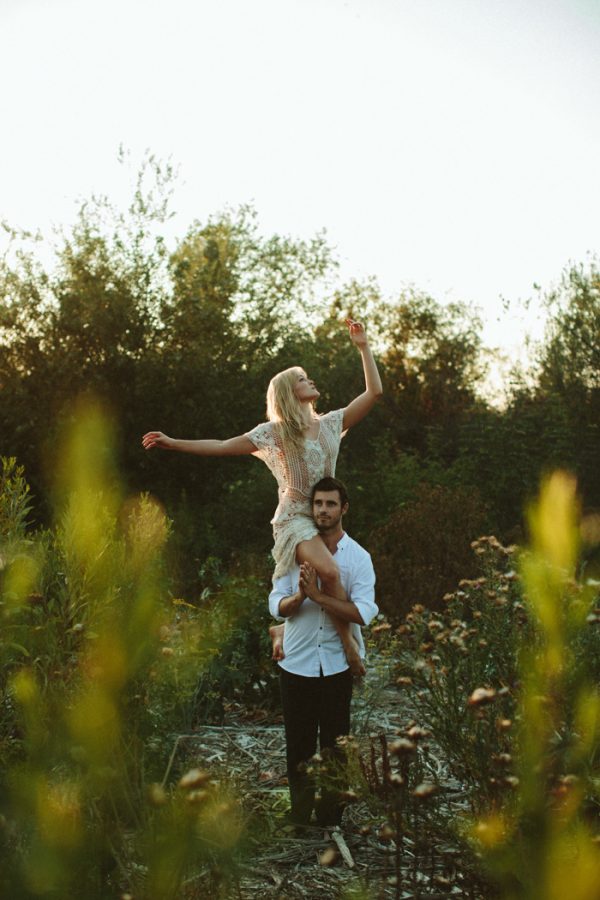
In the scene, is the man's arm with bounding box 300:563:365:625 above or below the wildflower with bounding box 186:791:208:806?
above

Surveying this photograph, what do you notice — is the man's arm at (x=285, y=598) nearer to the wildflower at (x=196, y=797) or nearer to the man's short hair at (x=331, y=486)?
the man's short hair at (x=331, y=486)

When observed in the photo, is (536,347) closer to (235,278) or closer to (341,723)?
(235,278)

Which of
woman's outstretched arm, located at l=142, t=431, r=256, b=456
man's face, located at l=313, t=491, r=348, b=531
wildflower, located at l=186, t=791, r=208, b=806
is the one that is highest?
woman's outstretched arm, located at l=142, t=431, r=256, b=456

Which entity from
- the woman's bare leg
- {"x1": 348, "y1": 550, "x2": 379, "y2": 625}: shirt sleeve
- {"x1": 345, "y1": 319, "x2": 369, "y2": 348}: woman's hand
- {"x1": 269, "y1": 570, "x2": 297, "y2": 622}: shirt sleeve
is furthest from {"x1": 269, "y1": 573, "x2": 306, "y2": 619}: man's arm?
{"x1": 345, "y1": 319, "x2": 369, "y2": 348}: woman's hand

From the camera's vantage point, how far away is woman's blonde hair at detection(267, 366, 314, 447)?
4238 millimetres

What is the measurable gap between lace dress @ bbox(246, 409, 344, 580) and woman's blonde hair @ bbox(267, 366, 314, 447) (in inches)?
1.8

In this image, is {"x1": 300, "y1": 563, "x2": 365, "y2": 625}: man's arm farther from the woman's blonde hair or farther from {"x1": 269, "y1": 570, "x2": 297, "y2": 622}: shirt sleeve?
the woman's blonde hair

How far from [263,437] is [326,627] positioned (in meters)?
1.00

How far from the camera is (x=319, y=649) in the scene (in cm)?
395

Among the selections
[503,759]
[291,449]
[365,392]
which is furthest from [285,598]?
[503,759]

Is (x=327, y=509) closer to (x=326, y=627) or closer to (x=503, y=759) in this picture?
(x=326, y=627)

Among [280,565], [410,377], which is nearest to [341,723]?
[280,565]

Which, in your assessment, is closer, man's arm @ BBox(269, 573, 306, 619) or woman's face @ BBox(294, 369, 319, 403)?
man's arm @ BBox(269, 573, 306, 619)

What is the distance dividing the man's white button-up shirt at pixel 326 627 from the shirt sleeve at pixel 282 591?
0.05 ft
